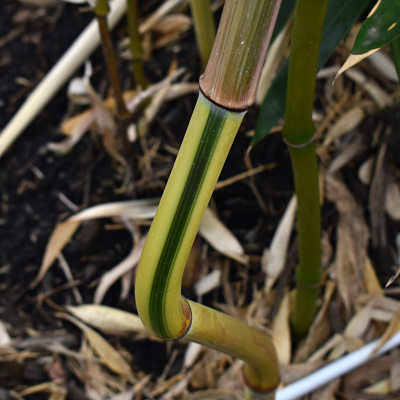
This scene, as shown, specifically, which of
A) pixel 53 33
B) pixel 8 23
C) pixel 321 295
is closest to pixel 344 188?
pixel 321 295

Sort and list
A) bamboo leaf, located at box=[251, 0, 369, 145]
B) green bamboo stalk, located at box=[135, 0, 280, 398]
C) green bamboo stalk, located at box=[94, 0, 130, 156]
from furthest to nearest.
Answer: green bamboo stalk, located at box=[94, 0, 130, 156]
bamboo leaf, located at box=[251, 0, 369, 145]
green bamboo stalk, located at box=[135, 0, 280, 398]

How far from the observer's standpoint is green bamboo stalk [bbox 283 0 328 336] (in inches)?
10.1

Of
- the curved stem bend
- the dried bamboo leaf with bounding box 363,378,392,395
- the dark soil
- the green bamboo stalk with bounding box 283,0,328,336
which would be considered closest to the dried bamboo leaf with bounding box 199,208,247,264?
the dark soil

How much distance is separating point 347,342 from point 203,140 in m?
0.50

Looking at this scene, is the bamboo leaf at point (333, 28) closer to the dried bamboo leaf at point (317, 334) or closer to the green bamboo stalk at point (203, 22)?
the green bamboo stalk at point (203, 22)

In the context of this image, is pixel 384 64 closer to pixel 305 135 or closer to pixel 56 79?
pixel 305 135

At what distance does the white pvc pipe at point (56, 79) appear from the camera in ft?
2.64

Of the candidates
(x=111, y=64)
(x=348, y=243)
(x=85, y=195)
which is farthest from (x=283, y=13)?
(x=85, y=195)

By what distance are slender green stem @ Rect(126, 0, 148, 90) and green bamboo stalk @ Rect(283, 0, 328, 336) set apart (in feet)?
1.29

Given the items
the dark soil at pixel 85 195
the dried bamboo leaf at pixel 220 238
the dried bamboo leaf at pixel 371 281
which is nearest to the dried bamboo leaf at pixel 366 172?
the dark soil at pixel 85 195

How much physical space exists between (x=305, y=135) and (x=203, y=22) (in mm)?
360

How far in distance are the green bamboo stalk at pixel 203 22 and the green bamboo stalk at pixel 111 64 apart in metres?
0.14

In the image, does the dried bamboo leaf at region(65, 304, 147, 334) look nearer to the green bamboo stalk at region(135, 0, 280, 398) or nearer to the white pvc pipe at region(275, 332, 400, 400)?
the white pvc pipe at region(275, 332, 400, 400)

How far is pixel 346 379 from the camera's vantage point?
58 cm
